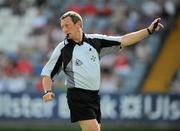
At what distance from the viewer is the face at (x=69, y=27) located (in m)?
10.0

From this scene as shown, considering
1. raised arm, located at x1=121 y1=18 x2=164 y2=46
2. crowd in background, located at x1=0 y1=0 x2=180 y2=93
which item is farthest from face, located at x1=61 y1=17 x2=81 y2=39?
crowd in background, located at x1=0 y1=0 x2=180 y2=93

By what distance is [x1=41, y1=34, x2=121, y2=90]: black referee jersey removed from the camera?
1009cm

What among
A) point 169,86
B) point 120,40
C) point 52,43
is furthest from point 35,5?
point 120,40

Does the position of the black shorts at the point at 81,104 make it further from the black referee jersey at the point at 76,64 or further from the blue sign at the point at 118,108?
the blue sign at the point at 118,108

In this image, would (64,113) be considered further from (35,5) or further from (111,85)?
(35,5)

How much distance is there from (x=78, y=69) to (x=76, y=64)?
0.07 meters

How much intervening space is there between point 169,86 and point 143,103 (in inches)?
66.8

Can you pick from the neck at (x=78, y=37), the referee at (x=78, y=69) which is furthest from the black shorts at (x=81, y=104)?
the neck at (x=78, y=37)

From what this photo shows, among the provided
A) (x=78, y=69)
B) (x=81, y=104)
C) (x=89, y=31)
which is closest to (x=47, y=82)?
(x=78, y=69)

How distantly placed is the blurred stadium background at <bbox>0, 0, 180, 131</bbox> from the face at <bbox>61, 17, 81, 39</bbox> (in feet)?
23.2

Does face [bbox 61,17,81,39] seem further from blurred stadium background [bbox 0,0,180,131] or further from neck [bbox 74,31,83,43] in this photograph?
blurred stadium background [bbox 0,0,180,131]

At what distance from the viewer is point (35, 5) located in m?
21.8

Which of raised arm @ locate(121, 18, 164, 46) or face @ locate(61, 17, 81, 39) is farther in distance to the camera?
raised arm @ locate(121, 18, 164, 46)

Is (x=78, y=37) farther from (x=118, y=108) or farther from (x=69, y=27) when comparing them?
(x=118, y=108)
